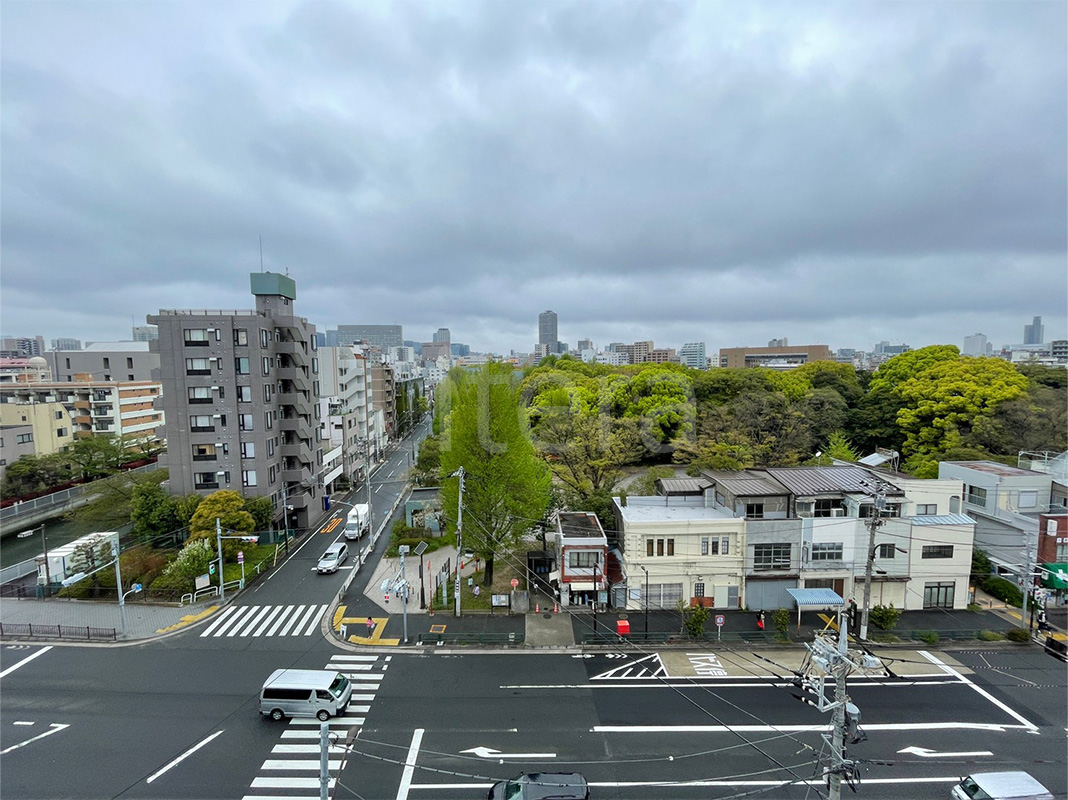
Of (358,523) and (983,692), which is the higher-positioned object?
(358,523)

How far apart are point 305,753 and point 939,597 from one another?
30.2 meters

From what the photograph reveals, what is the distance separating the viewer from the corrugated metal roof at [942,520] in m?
25.2

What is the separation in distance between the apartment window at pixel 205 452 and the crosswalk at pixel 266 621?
44.5ft

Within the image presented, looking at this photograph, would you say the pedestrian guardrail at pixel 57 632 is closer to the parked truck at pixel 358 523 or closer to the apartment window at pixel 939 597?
the parked truck at pixel 358 523

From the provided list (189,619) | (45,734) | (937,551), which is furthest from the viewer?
(937,551)

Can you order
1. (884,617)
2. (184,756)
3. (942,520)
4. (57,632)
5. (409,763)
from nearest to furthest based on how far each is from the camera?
(409,763) → (184,756) → (884,617) → (57,632) → (942,520)

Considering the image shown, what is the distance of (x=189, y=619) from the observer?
81.1ft

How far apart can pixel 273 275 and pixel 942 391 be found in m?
57.8

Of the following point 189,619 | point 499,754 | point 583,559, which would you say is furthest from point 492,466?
point 189,619

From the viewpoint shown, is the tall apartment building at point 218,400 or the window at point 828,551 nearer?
the window at point 828,551

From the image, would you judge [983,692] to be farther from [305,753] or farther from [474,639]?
[305,753]

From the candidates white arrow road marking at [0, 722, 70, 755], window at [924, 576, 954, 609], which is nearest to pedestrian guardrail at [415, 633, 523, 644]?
white arrow road marking at [0, 722, 70, 755]

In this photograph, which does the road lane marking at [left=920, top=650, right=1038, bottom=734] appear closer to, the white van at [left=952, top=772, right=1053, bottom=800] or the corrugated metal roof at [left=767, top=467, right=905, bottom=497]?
the white van at [left=952, top=772, right=1053, bottom=800]

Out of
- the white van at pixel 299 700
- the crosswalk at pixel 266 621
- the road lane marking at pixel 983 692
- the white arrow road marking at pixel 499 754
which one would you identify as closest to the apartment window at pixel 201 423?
the crosswalk at pixel 266 621
